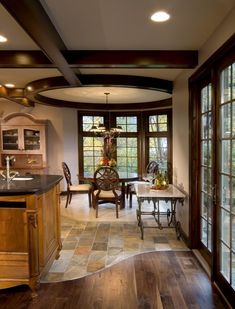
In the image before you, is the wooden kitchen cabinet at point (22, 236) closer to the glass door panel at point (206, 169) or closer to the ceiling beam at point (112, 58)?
the ceiling beam at point (112, 58)

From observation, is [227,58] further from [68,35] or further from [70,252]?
[70,252]

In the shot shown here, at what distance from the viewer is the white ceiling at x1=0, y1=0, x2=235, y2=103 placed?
6.98 ft

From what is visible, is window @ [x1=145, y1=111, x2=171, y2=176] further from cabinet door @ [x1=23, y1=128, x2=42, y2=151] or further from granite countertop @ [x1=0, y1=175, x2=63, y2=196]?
granite countertop @ [x1=0, y1=175, x2=63, y2=196]

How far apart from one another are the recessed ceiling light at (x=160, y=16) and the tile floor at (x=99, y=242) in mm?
2749

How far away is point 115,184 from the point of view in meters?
5.30

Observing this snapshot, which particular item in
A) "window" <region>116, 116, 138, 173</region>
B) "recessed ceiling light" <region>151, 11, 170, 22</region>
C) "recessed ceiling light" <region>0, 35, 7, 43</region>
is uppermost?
"recessed ceiling light" <region>0, 35, 7, 43</region>

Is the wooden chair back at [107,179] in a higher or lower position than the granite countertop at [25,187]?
lower

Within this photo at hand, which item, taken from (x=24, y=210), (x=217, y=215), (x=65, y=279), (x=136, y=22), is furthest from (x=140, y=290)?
(x=136, y=22)

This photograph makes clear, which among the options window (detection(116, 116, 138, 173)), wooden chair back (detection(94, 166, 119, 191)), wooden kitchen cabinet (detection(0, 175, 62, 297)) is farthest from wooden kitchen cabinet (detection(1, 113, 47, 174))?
wooden kitchen cabinet (detection(0, 175, 62, 297))

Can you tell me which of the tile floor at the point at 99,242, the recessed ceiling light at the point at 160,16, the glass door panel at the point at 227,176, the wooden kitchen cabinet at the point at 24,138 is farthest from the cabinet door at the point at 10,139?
the glass door panel at the point at 227,176

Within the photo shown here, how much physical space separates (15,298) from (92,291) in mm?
744

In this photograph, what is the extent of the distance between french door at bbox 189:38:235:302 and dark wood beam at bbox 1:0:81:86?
63.8 inches

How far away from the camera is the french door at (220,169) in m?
2.41

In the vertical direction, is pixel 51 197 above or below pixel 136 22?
below
